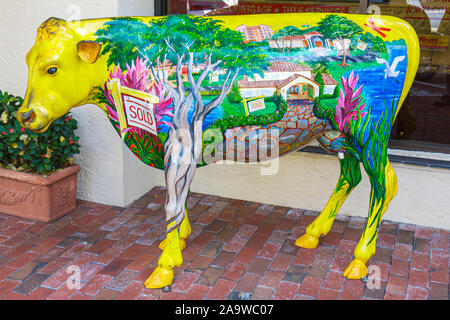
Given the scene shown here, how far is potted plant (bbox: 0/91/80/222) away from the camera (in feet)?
13.6

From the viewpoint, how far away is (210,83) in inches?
120

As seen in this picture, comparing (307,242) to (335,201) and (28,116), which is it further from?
(28,116)

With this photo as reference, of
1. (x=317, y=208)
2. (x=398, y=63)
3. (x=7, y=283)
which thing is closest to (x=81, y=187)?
(x=7, y=283)

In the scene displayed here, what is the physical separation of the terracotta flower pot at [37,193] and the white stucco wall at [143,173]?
29 centimetres

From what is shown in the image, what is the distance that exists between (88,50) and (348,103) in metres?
1.61

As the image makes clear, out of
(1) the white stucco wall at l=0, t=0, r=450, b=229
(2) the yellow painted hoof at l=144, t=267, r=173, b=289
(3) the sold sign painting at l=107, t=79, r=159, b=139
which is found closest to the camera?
(3) the sold sign painting at l=107, t=79, r=159, b=139

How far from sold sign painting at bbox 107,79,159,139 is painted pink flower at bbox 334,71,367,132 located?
1.13 m

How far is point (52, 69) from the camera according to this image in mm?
2965

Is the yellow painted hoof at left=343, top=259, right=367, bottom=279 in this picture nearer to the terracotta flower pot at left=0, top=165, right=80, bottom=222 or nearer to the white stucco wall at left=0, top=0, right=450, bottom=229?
the white stucco wall at left=0, top=0, right=450, bottom=229

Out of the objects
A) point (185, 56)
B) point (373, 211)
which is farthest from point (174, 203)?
point (373, 211)

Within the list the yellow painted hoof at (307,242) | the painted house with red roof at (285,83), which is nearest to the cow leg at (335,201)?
the yellow painted hoof at (307,242)

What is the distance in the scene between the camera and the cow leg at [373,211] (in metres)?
3.34

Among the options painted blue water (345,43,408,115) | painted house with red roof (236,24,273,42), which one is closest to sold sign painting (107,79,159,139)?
painted house with red roof (236,24,273,42)

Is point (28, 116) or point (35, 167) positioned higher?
point (28, 116)
